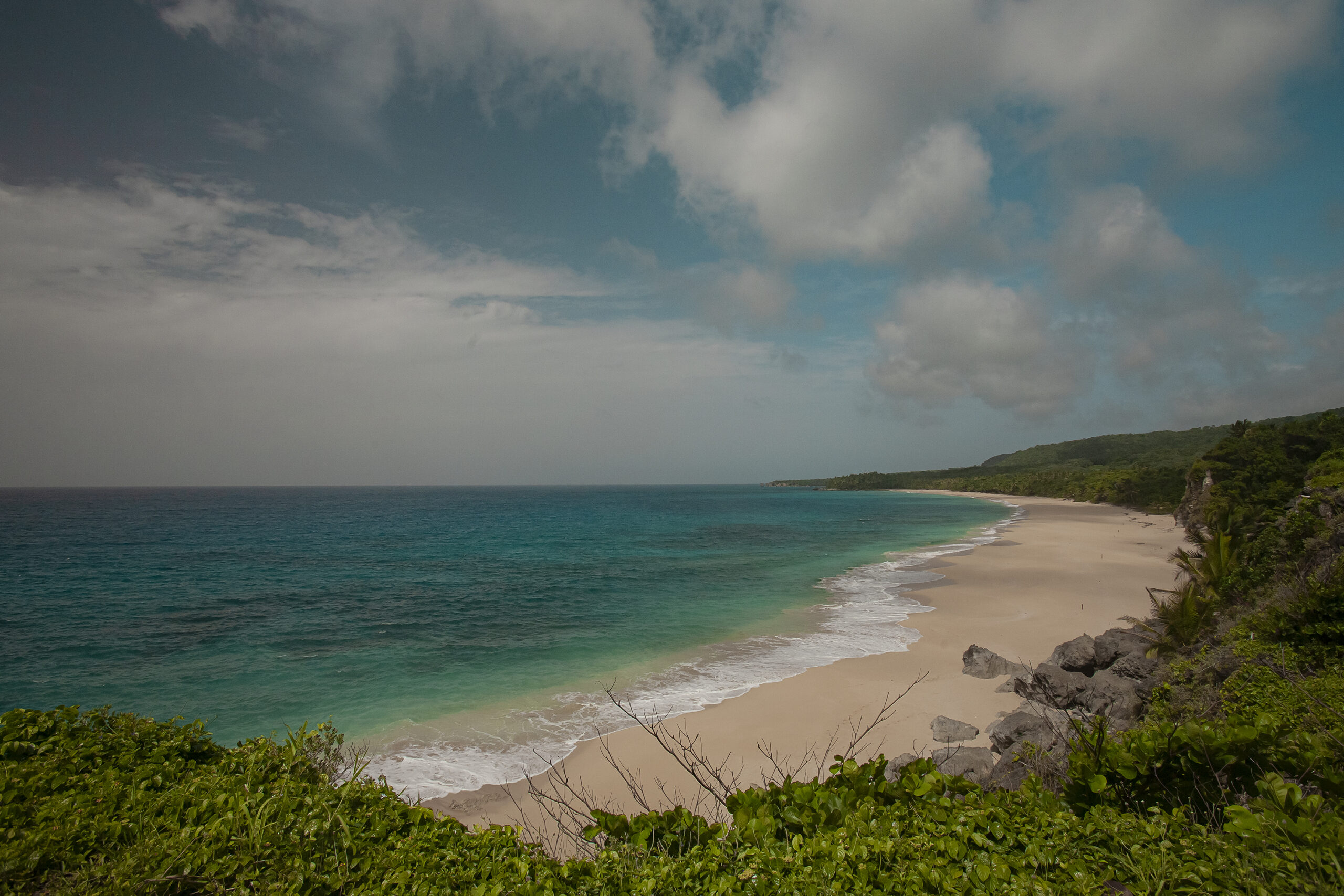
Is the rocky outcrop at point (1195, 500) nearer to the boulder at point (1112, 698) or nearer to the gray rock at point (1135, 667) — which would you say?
the gray rock at point (1135, 667)

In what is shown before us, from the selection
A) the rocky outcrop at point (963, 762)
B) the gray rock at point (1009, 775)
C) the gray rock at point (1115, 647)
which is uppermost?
the gray rock at point (1009, 775)

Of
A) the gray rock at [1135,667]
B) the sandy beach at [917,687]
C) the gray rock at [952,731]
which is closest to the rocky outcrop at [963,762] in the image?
the sandy beach at [917,687]

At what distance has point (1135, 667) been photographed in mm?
11344

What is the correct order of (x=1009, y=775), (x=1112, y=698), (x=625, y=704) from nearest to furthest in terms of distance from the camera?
(x=1009, y=775)
(x=1112, y=698)
(x=625, y=704)

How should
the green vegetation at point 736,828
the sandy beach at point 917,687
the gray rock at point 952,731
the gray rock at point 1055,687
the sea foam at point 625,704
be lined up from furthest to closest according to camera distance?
1. the gray rock at point 1055,687
2. the gray rock at point 952,731
3. the sea foam at point 625,704
4. the sandy beach at point 917,687
5. the green vegetation at point 736,828

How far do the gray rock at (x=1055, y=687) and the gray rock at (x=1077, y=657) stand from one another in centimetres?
143

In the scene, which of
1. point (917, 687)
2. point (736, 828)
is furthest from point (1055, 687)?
point (736, 828)

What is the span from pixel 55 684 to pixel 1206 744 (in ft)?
80.3

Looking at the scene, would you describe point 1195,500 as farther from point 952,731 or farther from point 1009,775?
point 1009,775

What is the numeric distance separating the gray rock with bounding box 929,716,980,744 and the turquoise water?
15.8 feet

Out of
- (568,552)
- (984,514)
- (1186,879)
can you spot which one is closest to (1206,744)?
(1186,879)

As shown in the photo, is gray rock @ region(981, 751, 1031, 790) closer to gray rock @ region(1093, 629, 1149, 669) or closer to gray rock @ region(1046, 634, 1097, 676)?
gray rock @ region(1046, 634, 1097, 676)

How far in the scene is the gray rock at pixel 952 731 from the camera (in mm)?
10602

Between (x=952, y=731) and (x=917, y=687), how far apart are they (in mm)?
2661
